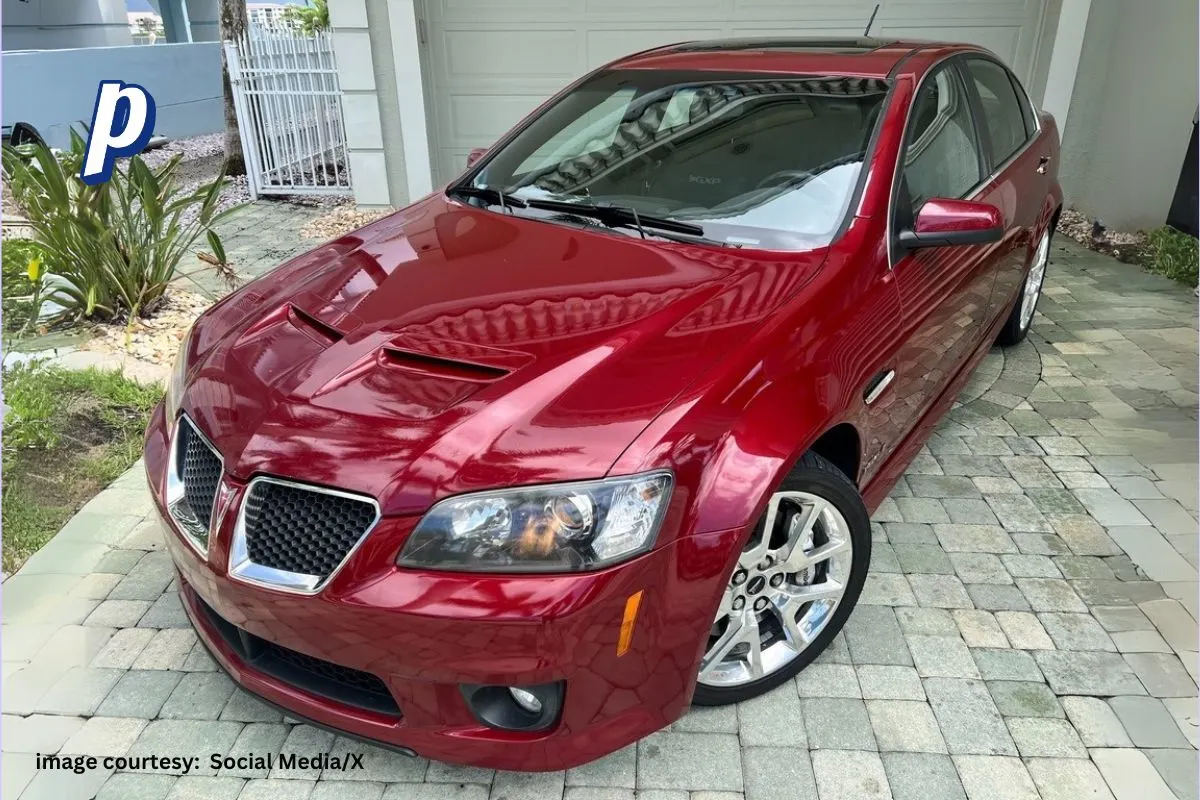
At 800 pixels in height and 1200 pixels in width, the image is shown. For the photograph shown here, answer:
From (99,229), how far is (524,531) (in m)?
3.82

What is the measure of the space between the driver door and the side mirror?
0.16ft

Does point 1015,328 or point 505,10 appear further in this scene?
point 505,10

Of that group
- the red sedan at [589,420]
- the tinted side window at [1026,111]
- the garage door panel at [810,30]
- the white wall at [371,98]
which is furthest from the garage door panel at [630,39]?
the red sedan at [589,420]

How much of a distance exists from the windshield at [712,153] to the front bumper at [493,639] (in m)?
1.14

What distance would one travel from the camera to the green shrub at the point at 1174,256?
18.3 feet

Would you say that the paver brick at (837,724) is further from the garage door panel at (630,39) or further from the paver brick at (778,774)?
the garage door panel at (630,39)

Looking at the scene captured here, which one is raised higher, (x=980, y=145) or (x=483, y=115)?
(x=980, y=145)

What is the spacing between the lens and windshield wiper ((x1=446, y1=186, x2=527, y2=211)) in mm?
2846

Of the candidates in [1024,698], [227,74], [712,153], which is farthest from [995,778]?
[227,74]

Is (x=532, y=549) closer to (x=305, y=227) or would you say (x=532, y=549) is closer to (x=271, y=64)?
(x=305, y=227)

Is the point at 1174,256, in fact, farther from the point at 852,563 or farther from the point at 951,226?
the point at 852,563

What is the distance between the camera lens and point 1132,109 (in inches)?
246

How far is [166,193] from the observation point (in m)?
4.78

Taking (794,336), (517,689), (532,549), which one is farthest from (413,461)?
(794,336)
